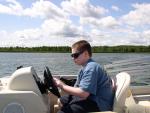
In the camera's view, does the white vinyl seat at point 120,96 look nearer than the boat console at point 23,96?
No

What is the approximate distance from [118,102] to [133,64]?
346cm

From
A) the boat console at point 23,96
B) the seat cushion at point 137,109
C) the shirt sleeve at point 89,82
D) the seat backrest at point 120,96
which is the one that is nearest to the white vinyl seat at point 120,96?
the seat backrest at point 120,96

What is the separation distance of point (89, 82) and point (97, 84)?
152mm

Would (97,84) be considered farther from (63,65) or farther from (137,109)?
(63,65)

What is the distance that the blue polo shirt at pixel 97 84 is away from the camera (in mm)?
3125

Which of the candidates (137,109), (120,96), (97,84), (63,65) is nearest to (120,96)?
(120,96)

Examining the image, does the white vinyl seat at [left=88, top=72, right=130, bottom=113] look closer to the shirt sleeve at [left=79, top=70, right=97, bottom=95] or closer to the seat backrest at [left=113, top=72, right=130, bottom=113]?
the seat backrest at [left=113, top=72, right=130, bottom=113]

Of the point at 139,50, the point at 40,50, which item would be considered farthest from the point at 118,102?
the point at 40,50

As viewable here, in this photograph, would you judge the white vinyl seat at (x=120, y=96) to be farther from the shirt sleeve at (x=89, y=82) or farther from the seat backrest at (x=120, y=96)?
the shirt sleeve at (x=89, y=82)

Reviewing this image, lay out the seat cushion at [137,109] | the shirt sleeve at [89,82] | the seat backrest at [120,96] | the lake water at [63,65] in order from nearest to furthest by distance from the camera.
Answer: the shirt sleeve at [89,82]
the seat backrest at [120,96]
the seat cushion at [137,109]
the lake water at [63,65]

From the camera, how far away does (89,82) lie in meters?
3.11

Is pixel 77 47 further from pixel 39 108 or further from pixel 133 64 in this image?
pixel 133 64

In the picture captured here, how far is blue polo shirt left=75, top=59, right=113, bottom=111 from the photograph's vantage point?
3125 mm

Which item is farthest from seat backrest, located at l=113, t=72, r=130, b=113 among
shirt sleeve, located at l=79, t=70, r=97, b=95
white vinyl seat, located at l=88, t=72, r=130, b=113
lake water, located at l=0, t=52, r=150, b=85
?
lake water, located at l=0, t=52, r=150, b=85
